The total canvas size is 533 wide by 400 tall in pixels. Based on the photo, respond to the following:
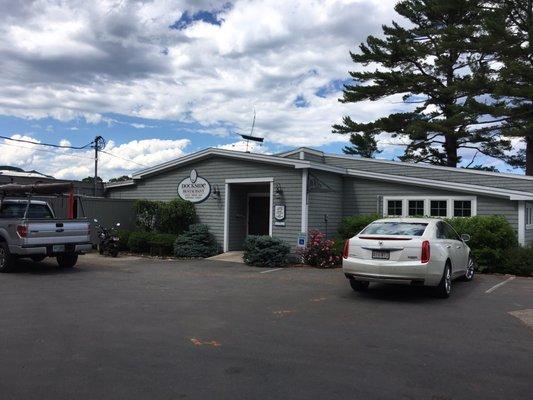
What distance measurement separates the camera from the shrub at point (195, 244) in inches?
683

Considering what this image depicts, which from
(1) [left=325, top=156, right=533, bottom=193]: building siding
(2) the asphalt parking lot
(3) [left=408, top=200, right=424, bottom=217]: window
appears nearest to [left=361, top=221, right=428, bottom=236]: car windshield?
(2) the asphalt parking lot

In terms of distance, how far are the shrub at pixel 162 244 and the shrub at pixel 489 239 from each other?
9.25 meters

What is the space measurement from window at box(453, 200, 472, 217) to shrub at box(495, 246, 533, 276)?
2.54 meters

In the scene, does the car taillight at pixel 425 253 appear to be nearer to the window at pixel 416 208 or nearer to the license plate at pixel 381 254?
the license plate at pixel 381 254

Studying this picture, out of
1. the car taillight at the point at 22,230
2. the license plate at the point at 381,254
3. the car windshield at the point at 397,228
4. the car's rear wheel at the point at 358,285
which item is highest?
the car windshield at the point at 397,228

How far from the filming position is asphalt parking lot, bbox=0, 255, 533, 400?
191 inches

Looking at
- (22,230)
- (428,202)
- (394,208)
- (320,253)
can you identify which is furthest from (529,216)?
(22,230)

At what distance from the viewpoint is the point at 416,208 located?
1727 cm

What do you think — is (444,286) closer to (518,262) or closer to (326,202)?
(518,262)

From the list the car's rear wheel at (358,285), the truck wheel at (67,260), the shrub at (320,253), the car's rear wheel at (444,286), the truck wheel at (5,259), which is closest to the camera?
the car's rear wheel at (444,286)

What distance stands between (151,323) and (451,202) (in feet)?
39.3

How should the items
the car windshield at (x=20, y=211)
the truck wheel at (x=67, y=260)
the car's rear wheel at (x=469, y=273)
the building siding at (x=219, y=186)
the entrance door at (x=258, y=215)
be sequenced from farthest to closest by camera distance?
the entrance door at (x=258, y=215) < the building siding at (x=219, y=186) < the truck wheel at (x=67, y=260) < the car windshield at (x=20, y=211) < the car's rear wheel at (x=469, y=273)

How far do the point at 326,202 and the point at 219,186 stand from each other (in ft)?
12.7

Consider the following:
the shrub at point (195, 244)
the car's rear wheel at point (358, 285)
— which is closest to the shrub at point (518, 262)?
the car's rear wheel at point (358, 285)
